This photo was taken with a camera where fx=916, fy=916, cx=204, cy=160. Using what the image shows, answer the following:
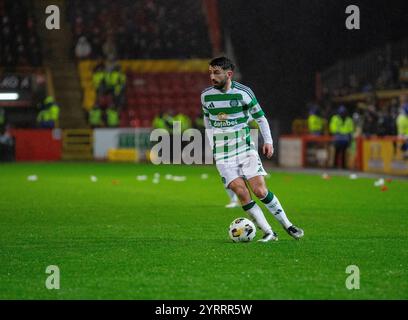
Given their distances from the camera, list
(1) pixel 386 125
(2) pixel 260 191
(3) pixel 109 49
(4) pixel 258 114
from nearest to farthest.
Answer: (2) pixel 260 191 → (4) pixel 258 114 → (1) pixel 386 125 → (3) pixel 109 49

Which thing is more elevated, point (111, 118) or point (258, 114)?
point (258, 114)

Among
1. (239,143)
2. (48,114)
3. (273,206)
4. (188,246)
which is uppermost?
(239,143)

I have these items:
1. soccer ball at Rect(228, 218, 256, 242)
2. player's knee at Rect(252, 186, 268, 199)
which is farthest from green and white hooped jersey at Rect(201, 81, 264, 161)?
soccer ball at Rect(228, 218, 256, 242)

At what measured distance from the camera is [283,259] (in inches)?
364

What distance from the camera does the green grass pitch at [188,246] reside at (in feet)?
25.3

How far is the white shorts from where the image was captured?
10.6m

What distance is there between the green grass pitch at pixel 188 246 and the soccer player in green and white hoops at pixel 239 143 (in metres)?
0.45

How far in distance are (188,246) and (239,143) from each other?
134 centimetres

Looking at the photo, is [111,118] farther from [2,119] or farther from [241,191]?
[241,191]

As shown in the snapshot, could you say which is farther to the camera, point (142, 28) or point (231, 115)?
point (142, 28)

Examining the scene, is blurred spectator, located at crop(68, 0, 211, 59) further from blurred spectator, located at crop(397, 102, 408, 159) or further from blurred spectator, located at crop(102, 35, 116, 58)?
blurred spectator, located at crop(397, 102, 408, 159)

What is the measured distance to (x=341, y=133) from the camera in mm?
28484

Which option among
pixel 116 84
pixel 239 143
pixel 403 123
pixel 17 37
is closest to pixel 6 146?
pixel 116 84

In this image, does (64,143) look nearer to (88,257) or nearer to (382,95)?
(382,95)
